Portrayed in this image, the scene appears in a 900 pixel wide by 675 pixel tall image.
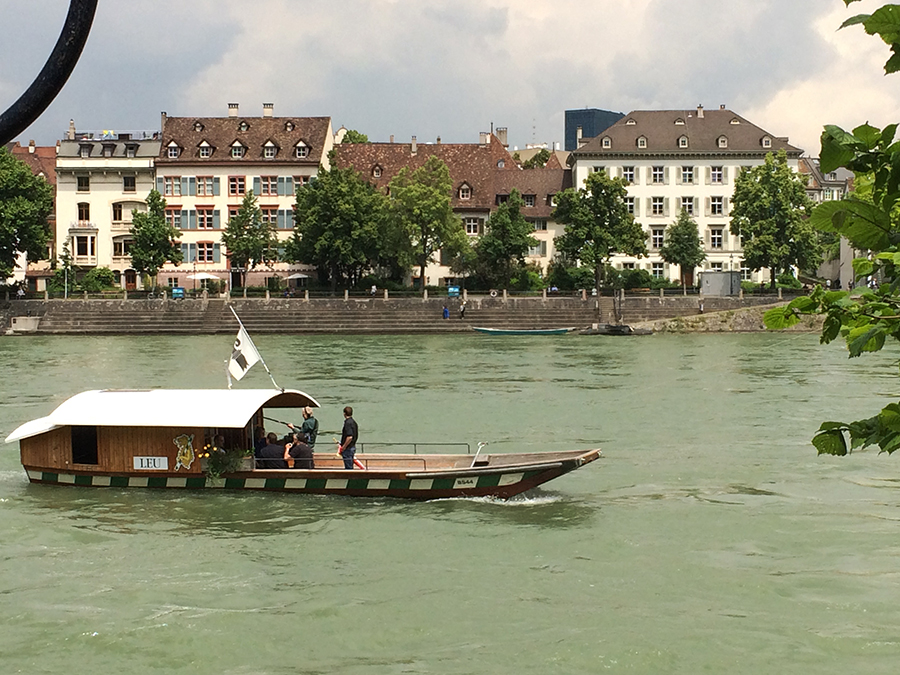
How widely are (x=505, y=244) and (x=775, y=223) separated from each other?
1759 centimetres

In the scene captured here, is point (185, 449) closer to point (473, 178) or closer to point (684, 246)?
point (684, 246)

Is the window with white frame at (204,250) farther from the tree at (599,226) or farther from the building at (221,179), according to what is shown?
the tree at (599,226)

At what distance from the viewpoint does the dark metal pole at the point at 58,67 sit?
8.09 feet

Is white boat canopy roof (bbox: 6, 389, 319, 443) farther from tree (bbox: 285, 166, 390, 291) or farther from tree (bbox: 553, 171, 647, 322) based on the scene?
tree (bbox: 553, 171, 647, 322)

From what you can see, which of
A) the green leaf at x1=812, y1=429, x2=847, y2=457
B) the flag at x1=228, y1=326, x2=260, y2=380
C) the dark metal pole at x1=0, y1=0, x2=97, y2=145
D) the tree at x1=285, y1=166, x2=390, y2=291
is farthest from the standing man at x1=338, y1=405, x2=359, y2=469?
the tree at x1=285, y1=166, x2=390, y2=291

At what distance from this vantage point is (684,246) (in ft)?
281

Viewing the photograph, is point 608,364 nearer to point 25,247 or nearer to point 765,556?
point 765,556

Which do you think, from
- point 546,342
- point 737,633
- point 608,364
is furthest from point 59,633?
point 546,342

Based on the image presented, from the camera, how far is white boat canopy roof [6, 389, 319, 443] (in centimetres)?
2233

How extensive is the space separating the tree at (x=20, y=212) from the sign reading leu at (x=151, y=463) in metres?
62.2

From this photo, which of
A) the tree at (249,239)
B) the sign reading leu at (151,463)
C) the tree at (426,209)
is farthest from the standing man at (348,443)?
the tree at (249,239)

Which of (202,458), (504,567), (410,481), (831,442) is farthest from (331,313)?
(831,442)

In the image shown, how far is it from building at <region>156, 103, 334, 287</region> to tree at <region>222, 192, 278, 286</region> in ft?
6.98

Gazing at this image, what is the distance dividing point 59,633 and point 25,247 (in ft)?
238
